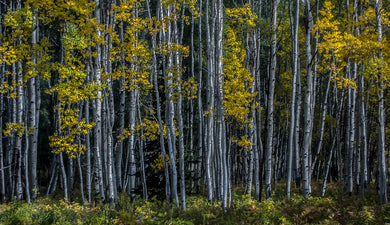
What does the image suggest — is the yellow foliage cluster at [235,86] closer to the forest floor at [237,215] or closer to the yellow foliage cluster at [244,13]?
the yellow foliage cluster at [244,13]

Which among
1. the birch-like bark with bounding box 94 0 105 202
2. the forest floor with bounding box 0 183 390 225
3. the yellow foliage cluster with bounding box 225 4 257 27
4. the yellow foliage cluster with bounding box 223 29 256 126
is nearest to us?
the forest floor with bounding box 0 183 390 225

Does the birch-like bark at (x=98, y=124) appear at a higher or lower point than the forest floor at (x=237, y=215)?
higher

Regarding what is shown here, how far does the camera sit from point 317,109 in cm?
2264

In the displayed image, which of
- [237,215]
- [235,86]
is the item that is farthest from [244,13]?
[237,215]

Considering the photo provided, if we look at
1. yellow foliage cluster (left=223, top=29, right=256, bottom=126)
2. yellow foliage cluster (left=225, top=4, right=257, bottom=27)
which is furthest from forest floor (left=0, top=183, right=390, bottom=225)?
yellow foliage cluster (left=225, top=4, right=257, bottom=27)

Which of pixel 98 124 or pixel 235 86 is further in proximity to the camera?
pixel 235 86

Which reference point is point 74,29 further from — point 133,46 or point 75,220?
point 75,220

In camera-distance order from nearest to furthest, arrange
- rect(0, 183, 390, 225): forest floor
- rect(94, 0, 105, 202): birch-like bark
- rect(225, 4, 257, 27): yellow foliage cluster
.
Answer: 1. rect(0, 183, 390, 225): forest floor
2. rect(94, 0, 105, 202): birch-like bark
3. rect(225, 4, 257, 27): yellow foliage cluster

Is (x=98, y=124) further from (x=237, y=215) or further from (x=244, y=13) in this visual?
(x=244, y=13)

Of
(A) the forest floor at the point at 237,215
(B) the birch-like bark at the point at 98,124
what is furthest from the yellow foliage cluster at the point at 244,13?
(A) the forest floor at the point at 237,215

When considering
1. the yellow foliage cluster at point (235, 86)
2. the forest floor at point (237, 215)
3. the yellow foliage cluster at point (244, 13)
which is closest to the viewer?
the forest floor at point (237, 215)

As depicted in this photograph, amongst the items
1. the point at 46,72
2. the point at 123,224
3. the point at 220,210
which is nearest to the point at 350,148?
the point at 220,210

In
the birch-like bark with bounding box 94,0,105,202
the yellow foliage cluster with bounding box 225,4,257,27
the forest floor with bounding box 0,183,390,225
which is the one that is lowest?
the forest floor with bounding box 0,183,390,225

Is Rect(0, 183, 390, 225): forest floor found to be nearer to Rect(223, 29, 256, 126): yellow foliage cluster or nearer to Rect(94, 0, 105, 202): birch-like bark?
Rect(94, 0, 105, 202): birch-like bark
